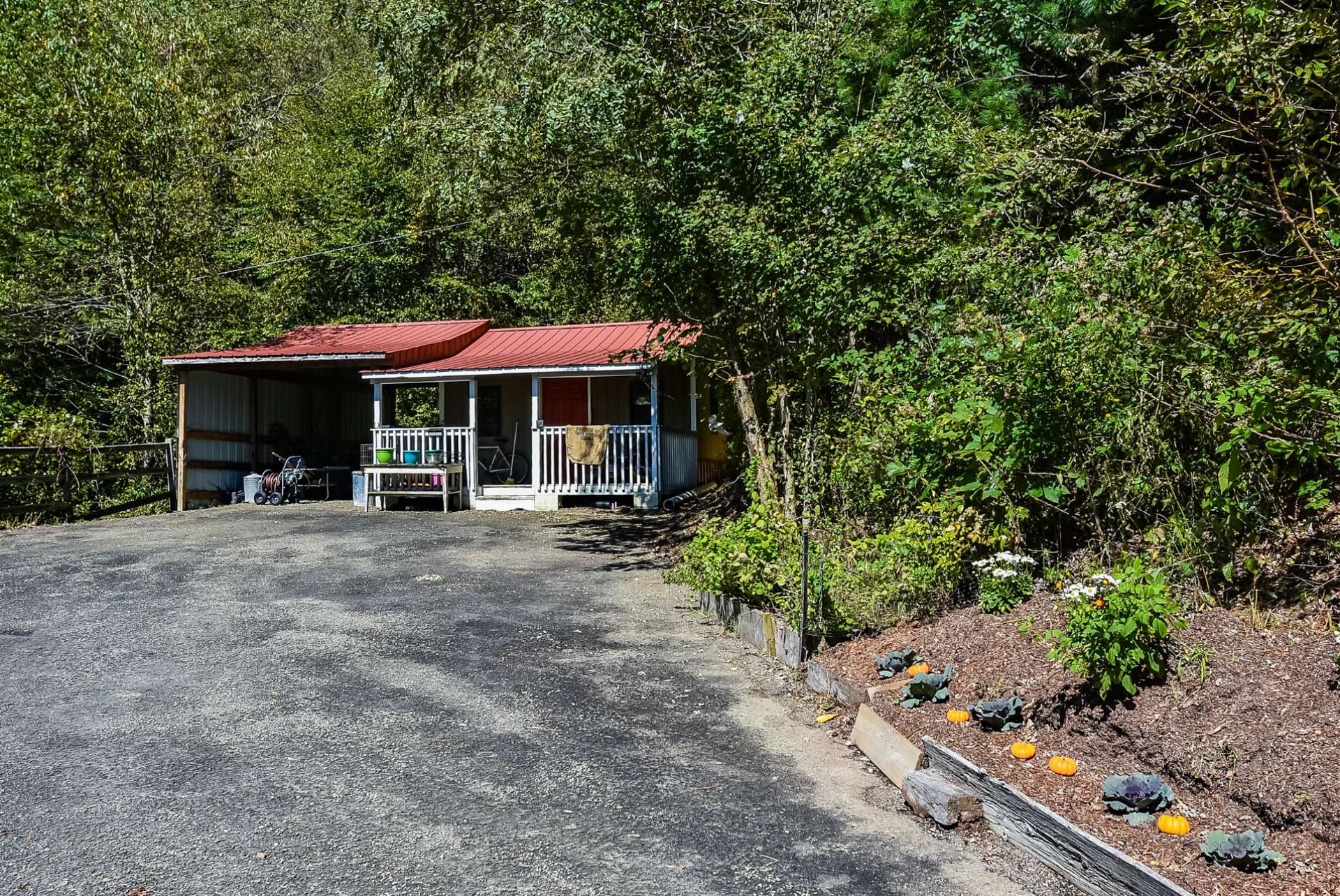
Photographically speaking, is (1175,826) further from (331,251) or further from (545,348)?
(331,251)

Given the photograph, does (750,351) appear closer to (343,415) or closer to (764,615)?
(764,615)

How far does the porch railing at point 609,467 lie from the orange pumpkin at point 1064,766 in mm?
11790

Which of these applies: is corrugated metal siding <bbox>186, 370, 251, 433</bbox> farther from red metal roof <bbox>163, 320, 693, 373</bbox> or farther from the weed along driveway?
the weed along driveway

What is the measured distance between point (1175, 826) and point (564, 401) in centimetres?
1601

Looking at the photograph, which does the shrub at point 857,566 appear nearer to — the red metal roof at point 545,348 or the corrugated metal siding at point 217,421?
the red metal roof at point 545,348

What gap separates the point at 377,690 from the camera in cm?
584

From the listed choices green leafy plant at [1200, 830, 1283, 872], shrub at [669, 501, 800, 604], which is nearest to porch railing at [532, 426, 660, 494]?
shrub at [669, 501, 800, 604]

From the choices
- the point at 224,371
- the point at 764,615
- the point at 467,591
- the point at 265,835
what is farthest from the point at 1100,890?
the point at 224,371

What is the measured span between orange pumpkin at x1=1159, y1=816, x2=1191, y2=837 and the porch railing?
12370 mm

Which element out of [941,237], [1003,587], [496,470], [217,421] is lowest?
[1003,587]

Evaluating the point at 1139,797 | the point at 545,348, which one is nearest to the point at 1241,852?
the point at 1139,797

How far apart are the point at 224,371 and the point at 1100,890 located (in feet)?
60.2

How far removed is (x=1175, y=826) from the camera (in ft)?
11.1

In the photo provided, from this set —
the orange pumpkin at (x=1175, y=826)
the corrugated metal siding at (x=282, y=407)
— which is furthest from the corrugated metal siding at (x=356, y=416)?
the orange pumpkin at (x=1175, y=826)
